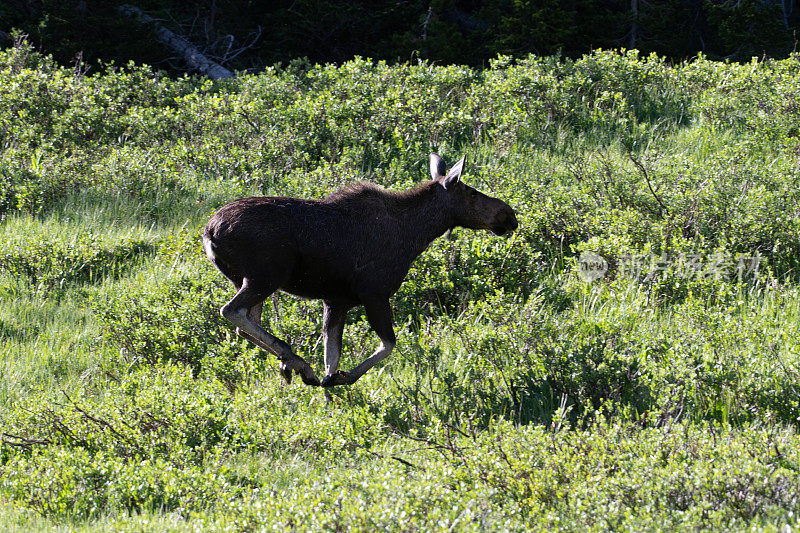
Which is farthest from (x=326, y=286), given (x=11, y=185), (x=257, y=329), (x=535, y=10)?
(x=535, y=10)

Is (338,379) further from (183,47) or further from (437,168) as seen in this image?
(183,47)

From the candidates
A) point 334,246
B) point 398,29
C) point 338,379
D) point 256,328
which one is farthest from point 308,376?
point 398,29

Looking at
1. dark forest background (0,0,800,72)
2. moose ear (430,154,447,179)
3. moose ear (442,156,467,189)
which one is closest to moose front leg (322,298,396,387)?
moose ear (442,156,467,189)

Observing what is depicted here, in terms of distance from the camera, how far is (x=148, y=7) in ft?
66.0

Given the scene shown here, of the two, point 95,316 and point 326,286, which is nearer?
point 326,286

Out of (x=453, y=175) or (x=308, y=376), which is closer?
(x=308, y=376)

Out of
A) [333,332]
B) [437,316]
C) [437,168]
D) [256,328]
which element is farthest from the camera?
[437,316]

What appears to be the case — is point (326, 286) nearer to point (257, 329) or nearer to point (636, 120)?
point (257, 329)

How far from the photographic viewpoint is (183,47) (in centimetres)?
2067

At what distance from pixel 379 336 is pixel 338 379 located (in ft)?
1.56

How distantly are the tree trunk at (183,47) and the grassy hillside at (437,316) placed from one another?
182 inches

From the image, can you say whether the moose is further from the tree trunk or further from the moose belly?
the tree trunk

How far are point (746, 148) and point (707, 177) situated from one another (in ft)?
4.47

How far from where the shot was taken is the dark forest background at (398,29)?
19.4 m
